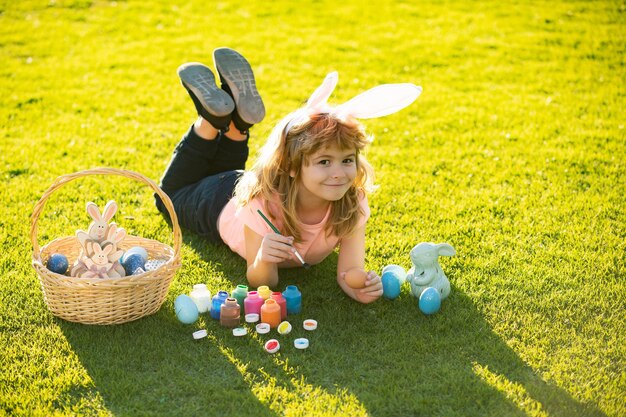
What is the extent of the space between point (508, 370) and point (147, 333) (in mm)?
1609

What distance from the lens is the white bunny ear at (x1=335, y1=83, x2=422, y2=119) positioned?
3406mm

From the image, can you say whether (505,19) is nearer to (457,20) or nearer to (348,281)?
(457,20)

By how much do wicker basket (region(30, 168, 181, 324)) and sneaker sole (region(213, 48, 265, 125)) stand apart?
0.98 metres

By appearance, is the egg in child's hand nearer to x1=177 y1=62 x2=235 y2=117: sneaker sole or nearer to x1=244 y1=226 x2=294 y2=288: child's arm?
x1=244 y1=226 x2=294 y2=288: child's arm

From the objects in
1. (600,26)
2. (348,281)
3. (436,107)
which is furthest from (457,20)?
(348,281)

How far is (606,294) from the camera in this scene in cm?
371

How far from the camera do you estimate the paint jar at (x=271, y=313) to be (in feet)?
11.1

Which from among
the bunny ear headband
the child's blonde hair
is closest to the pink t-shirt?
the child's blonde hair

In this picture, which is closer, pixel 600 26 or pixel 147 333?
pixel 147 333

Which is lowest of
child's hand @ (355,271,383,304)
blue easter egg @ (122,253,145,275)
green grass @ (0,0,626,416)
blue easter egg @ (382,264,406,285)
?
green grass @ (0,0,626,416)

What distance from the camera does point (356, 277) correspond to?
353cm

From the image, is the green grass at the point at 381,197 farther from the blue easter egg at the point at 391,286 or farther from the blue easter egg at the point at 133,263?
the blue easter egg at the point at 133,263

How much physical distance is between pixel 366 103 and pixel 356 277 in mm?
825

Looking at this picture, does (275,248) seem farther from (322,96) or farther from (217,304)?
(322,96)
